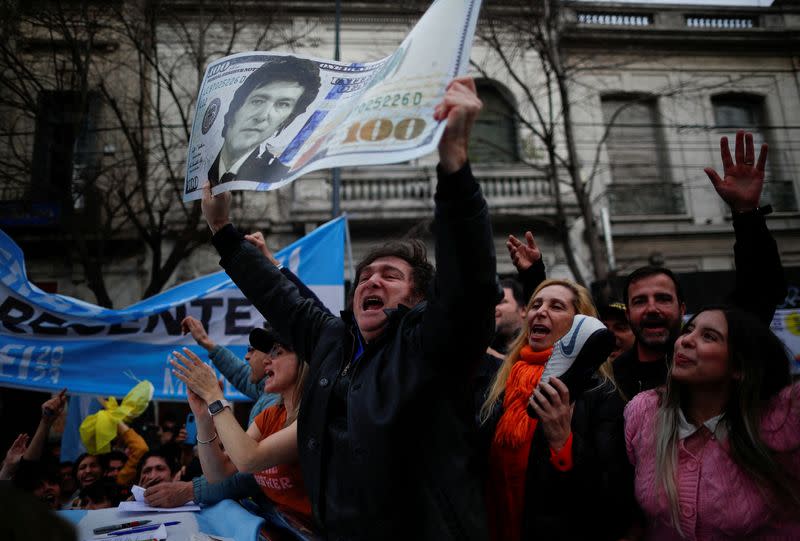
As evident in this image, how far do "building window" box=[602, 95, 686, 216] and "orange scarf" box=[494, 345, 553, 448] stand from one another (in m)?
11.0

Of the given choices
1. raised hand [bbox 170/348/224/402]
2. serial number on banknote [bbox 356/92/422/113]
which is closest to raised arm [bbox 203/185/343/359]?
raised hand [bbox 170/348/224/402]

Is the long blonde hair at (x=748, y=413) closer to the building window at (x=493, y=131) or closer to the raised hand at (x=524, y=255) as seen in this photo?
the raised hand at (x=524, y=255)

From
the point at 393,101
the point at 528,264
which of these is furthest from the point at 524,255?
the point at 393,101

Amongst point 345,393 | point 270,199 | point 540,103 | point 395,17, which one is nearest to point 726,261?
point 540,103

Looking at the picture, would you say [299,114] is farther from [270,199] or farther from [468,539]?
[270,199]

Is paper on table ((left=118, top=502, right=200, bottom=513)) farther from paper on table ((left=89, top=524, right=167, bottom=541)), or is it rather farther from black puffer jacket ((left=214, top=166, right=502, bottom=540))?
black puffer jacket ((left=214, top=166, right=502, bottom=540))

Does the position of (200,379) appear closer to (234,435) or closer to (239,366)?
(234,435)

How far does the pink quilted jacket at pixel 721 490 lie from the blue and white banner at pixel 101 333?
3.70 metres

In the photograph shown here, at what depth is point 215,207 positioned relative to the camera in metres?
2.29

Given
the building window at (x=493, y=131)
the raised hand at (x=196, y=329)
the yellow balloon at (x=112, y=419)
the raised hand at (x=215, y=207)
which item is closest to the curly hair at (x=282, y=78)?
the raised hand at (x=215, y=207)

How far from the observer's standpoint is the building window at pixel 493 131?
12.6 meters

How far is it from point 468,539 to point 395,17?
1286 cm

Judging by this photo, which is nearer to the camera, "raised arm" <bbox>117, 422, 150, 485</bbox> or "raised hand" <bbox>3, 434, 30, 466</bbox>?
"raised hand" <bbox>3, 434, 30, 466</bbox>

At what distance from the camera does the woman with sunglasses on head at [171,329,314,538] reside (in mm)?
2295
